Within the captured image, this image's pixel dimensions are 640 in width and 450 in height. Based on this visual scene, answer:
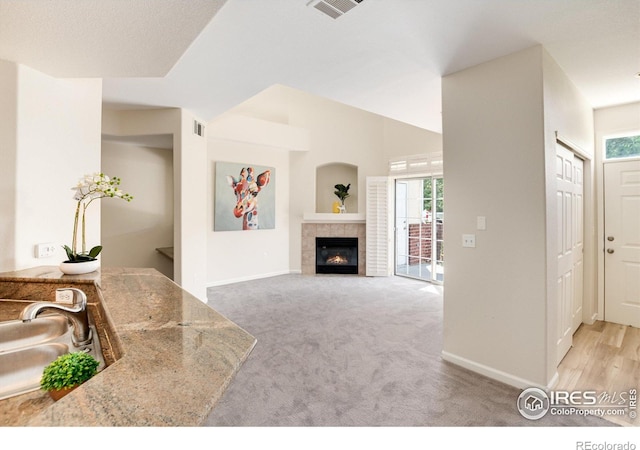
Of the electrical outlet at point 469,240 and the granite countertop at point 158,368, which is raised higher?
the electrical outlet at point 469,240

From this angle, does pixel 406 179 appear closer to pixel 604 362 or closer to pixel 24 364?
pixel 604 362

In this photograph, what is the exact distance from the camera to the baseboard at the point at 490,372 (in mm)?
2199

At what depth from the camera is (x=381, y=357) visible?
2.71 m

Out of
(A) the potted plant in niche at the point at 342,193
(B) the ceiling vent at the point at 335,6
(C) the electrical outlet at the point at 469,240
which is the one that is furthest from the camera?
(A) the potted plant in niche at the point at 342,193

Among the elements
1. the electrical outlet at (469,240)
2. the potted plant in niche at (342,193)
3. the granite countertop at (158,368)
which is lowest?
the granite countertop at (158,368)

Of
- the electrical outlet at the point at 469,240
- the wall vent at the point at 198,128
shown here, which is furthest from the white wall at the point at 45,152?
the electrical outlet at the point at 469,240

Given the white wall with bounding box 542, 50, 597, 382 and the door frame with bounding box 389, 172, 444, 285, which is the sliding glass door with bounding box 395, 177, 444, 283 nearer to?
the door frame with bounding box 389, 172, 444, 285

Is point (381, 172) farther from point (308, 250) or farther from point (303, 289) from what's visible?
point (303, 289)

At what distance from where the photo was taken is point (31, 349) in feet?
4.15

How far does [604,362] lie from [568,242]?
1.05 m

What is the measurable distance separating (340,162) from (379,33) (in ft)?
15.1

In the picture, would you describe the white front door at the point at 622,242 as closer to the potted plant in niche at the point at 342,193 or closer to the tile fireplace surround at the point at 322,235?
the tile fireplace surround at the point at 322,235

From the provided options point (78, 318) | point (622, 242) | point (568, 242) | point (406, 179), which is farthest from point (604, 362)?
point (406, 179)

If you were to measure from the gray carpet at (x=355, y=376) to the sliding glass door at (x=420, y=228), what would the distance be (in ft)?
5.32
